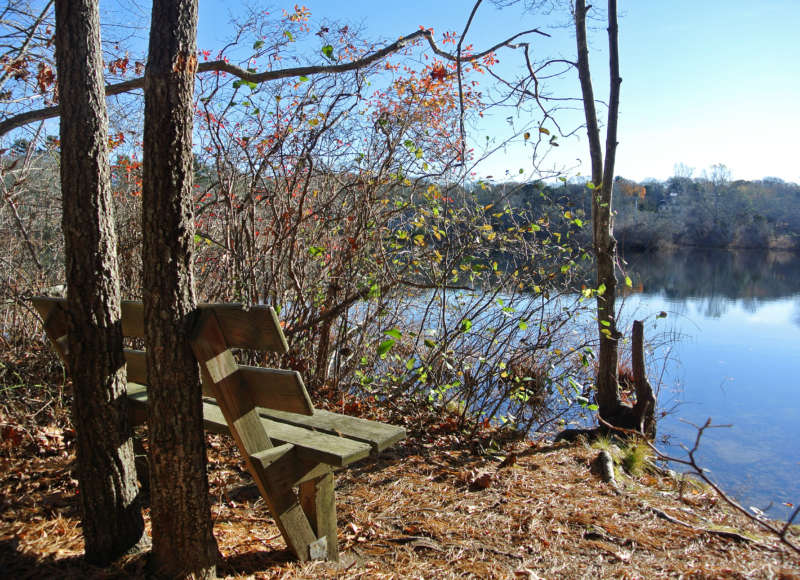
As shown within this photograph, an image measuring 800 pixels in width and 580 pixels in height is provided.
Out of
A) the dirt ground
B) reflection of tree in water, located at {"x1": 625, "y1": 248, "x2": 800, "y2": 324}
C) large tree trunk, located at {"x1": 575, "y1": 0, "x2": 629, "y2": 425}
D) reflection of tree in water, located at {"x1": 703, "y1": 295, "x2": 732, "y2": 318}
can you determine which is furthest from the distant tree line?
the dirt ground

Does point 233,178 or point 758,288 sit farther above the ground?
point 233,178

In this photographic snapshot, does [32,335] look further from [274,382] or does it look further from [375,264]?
[274,382]

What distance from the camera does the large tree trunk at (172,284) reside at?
2.12 meters

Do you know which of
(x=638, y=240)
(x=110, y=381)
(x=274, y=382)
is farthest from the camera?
(x=638, y=240)

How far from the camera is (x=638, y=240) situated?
116 feet

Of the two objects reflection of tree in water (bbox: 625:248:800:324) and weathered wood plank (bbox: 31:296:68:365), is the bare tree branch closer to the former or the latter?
weathered wood plank (bbox: 31:296:68:365)

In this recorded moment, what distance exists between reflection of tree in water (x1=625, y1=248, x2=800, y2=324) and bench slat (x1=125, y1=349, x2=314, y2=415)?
486 inches

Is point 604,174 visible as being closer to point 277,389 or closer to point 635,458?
point 635,458

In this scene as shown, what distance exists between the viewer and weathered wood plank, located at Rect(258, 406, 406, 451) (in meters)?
2.66

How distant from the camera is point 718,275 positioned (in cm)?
2834

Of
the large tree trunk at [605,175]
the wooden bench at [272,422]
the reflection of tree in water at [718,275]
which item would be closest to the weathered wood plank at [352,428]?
the wooden bench at [272,422]

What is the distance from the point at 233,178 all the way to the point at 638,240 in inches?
1358

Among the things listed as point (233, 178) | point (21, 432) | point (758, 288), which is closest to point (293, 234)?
point (233, 178)

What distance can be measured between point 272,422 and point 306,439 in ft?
1.36
